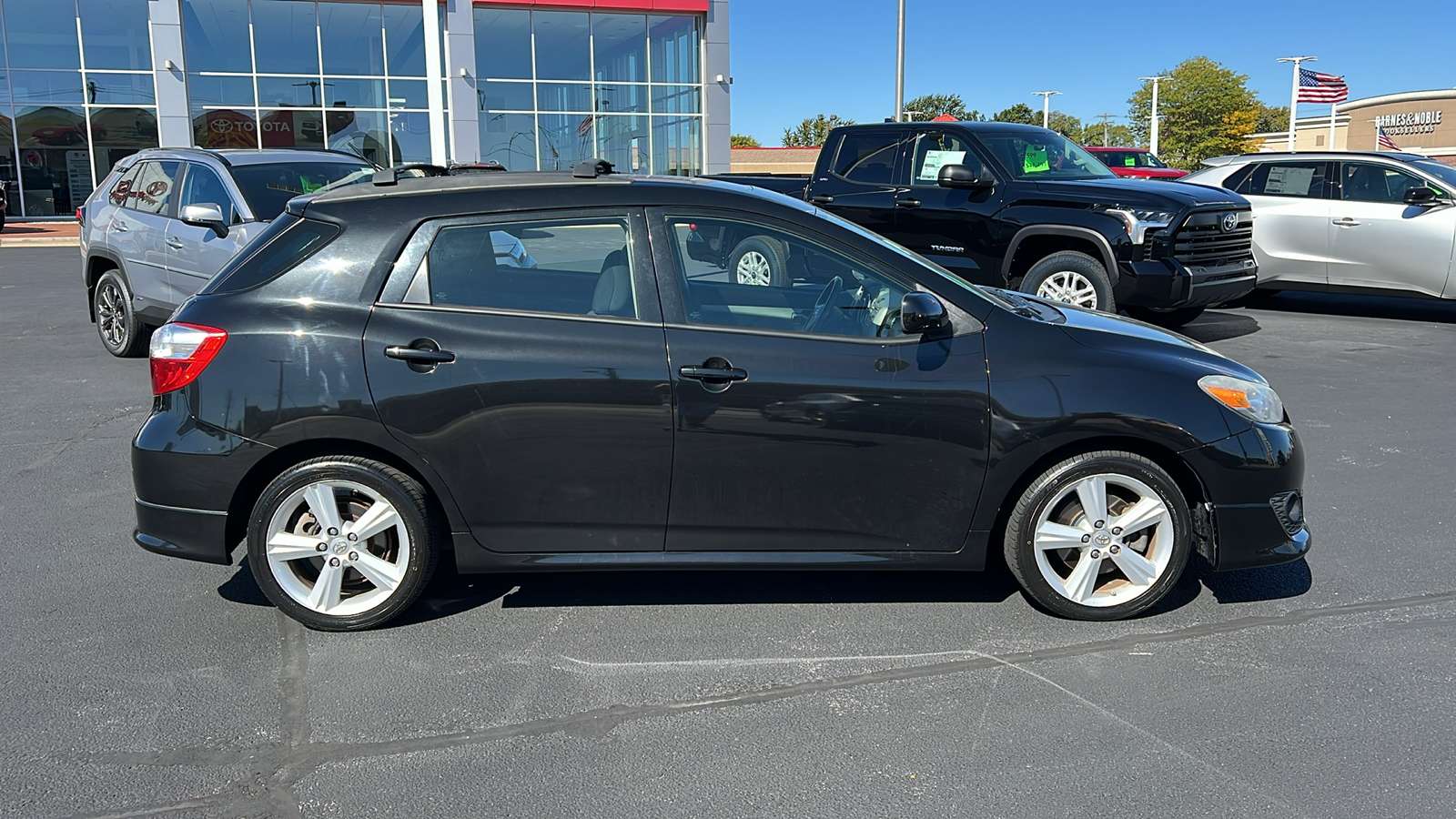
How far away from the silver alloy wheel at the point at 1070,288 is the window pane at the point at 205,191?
675 centimetres

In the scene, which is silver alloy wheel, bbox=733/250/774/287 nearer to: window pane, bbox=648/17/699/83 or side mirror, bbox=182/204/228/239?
side mirror, bbox=182/204/228/239

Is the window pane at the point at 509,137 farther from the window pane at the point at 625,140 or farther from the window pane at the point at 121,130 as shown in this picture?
the window pane at the point at 121,130

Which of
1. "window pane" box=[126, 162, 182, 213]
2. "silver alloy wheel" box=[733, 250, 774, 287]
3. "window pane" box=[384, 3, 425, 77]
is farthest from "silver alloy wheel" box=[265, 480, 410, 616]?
"window pane" box=[384, 3, 425, 77]

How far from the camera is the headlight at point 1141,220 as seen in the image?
31.7ft

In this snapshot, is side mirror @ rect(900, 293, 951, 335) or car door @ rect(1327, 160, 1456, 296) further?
car door @ rect(1327, 160, 1456, 296)

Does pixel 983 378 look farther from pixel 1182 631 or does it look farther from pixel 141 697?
pixel 141 697

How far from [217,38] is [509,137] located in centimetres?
746

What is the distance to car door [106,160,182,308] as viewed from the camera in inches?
364

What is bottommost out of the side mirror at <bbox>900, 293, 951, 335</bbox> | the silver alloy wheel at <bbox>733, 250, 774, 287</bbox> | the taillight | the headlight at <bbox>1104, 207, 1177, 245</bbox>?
the taillight

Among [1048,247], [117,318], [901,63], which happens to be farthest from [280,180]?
[901,63]

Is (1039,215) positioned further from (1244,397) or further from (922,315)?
(922,315)

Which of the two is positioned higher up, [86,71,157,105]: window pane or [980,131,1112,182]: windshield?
[86,71,157,105]: window pane

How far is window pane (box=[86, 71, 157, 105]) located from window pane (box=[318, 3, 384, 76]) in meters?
4.46

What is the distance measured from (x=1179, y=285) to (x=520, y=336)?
7.28 m
